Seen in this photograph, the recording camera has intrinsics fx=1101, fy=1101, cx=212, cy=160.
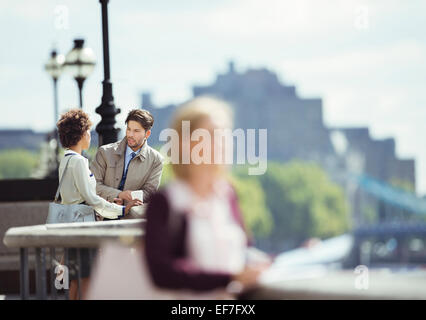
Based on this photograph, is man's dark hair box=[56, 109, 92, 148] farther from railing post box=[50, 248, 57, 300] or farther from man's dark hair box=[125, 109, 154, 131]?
railing post box=[50, 248, 57, 300]

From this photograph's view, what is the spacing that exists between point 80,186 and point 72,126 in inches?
15.0

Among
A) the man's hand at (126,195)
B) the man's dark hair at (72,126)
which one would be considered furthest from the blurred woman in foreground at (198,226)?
the man's hand at (126,195)

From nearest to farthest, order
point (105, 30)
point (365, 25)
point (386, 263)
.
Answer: point (365, 25), point (105, 30), point (386, 263)

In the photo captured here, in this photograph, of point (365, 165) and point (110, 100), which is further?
point (365, 165)

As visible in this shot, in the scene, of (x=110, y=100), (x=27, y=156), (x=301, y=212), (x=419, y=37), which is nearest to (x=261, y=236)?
(x=301, y=212)

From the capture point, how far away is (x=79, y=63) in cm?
1847

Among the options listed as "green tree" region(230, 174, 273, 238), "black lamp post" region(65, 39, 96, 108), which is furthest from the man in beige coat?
"green tree" region(230, 174, 273, 238)

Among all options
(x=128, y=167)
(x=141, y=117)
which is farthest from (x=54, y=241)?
(x=128, y=167)

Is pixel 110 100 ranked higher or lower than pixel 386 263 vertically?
lower

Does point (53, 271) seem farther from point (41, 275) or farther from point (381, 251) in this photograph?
point (381, 251)

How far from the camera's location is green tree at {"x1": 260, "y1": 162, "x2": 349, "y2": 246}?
15738cm

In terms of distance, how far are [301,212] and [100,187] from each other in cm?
15178
